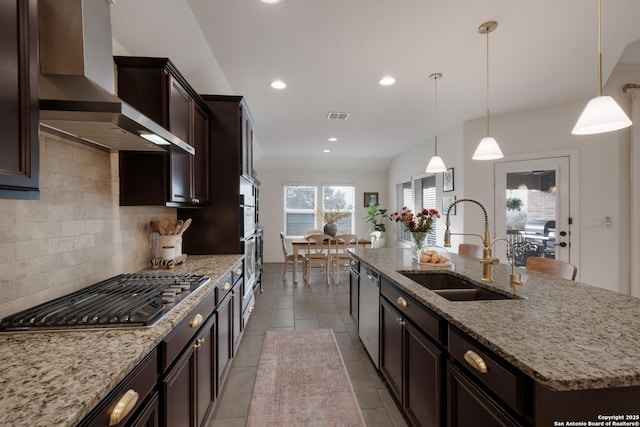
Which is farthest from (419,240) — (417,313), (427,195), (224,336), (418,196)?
(418,196)

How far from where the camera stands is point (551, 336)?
3.11 ft

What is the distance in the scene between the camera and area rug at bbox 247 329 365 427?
1.79 meters

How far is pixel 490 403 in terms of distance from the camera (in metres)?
0.94

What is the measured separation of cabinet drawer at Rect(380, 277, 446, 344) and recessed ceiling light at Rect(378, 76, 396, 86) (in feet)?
6.81

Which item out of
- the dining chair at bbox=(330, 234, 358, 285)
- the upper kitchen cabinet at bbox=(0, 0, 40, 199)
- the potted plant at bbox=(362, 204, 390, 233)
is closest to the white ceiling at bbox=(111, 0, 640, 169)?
the upper kitchen cabinet at bbox=(0, 0, 40, 199)

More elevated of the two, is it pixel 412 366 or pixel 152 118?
pixel 152 118

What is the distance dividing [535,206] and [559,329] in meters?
3.65

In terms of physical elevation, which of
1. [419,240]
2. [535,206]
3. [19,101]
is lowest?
Answer: [419,240]

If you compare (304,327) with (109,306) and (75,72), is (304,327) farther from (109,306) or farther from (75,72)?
(75,72)

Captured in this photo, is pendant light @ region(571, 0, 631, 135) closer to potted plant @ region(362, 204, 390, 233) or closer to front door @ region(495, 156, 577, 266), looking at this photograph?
front door @ region(495, 156, 577, 266)

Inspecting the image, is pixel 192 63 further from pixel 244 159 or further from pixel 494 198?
pixel 494 198

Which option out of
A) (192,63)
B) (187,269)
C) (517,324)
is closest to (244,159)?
(192,63)

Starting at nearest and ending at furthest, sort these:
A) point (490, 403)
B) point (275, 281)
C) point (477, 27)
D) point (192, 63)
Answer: point (490, 403) → point (477, 27) → point (192, 63) → point (275, 281)

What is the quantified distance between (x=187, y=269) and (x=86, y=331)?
1.08 m
